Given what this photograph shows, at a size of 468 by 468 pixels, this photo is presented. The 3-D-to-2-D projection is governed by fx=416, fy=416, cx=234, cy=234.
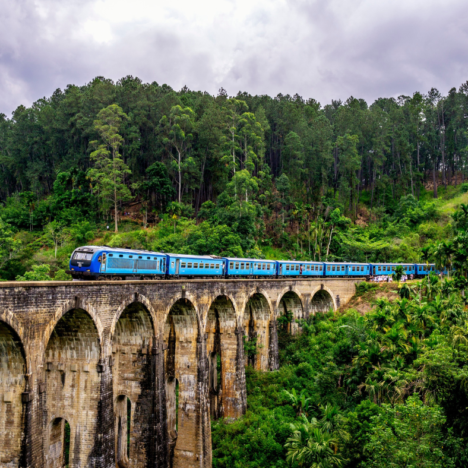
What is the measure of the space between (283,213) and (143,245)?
71.2 ft

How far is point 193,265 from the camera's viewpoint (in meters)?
28.2

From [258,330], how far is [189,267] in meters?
9.80

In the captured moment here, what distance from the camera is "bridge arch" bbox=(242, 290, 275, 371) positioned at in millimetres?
33625

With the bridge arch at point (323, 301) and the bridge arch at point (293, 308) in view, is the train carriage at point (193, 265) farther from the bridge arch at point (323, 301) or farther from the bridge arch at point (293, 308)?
the bridge arch at point (323, 301)

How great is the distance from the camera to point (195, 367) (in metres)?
24.3

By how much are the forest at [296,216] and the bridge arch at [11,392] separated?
1262cm

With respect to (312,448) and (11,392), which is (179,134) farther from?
(11,392)

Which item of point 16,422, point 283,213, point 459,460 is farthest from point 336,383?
point 283,213

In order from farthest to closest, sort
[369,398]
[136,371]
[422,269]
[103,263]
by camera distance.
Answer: [422,269], [369,398], [136,371], [103,263]

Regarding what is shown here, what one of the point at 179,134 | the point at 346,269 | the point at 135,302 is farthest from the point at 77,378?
the point at 179,134

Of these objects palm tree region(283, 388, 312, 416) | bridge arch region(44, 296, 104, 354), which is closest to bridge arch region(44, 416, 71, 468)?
bridge arch region(44, 296, 104, 354)

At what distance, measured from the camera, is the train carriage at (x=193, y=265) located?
26188 mm

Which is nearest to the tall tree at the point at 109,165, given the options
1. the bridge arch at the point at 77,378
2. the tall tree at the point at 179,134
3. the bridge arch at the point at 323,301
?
the tall tree at the point at 179,134

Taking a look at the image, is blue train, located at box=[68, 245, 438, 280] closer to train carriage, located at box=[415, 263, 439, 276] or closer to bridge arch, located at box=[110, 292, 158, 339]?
train carriage, located at box=[415, 263, 439, 276]
